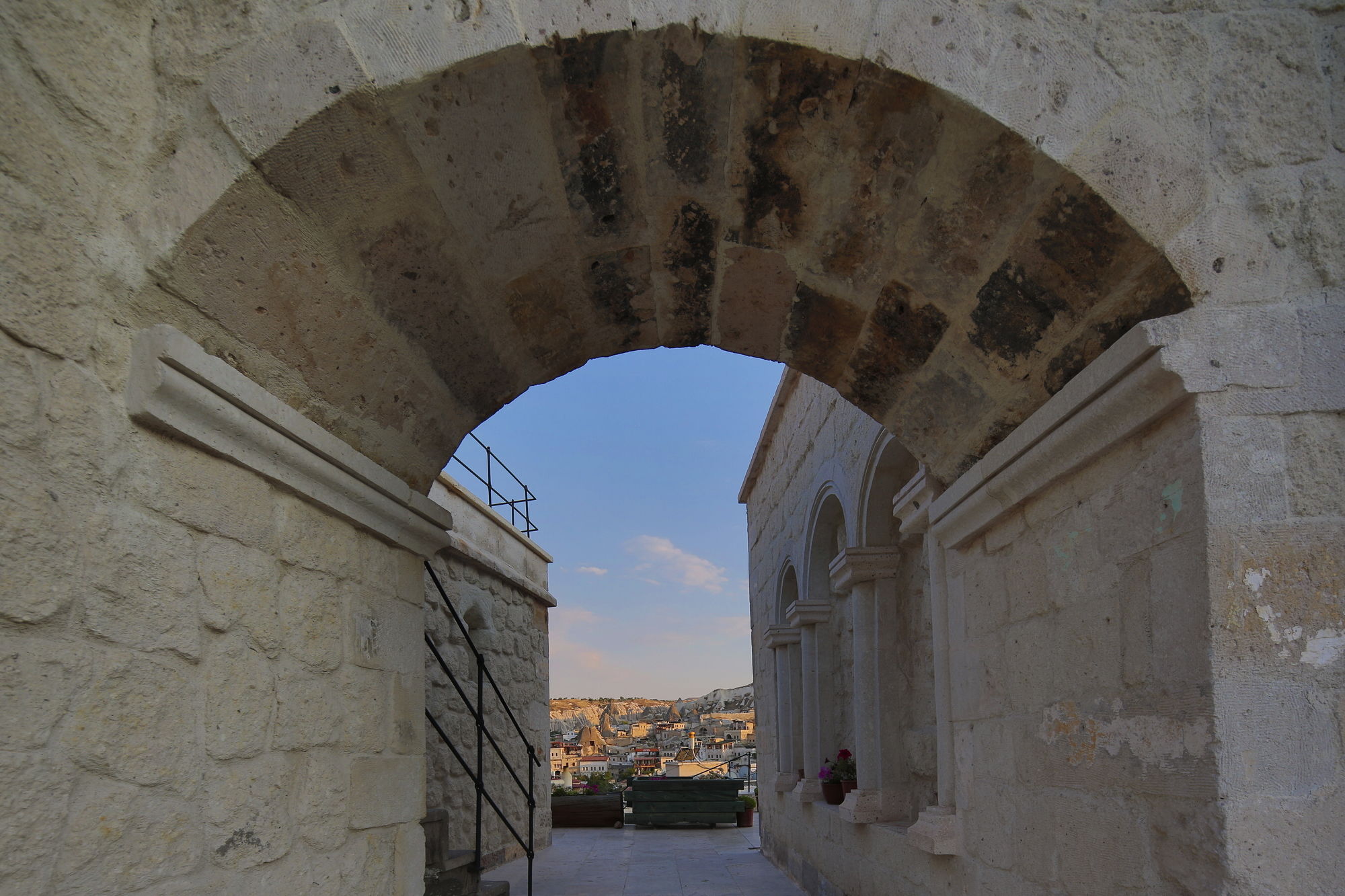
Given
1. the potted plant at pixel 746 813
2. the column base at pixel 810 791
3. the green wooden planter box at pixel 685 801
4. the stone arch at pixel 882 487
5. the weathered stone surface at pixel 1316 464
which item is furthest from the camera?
the potted plant at pixel 746 813

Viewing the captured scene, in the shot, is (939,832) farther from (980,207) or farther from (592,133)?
(592,133)

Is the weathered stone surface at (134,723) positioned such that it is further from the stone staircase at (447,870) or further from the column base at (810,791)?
the column base at (810,791)

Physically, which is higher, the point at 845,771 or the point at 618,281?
the point at 618,281

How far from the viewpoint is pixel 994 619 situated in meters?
2.52

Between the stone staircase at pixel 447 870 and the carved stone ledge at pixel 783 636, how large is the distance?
142 inches

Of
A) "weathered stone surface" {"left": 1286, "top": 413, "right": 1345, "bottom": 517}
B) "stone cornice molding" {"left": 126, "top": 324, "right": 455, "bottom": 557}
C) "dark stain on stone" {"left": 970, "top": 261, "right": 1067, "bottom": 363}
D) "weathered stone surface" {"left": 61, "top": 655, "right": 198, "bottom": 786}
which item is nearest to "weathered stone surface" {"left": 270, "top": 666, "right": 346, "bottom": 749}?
"weathered stone surface" {"left": 61, "top": 655, "right": 198, "bottom": 786}

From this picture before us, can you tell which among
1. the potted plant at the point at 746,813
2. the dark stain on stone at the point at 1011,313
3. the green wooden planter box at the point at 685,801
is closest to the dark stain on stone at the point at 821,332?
the dark stain on stone at the point at 1011,313

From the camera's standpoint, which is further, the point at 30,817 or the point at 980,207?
the point at 980,207

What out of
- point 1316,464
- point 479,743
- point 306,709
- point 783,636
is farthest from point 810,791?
point 1316,464

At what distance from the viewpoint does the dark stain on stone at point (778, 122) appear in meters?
1.86

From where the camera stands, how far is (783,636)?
309 inches

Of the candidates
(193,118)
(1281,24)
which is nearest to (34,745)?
(193,118)

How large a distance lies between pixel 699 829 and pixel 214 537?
10.4 meters

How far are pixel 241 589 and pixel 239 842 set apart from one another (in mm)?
484
